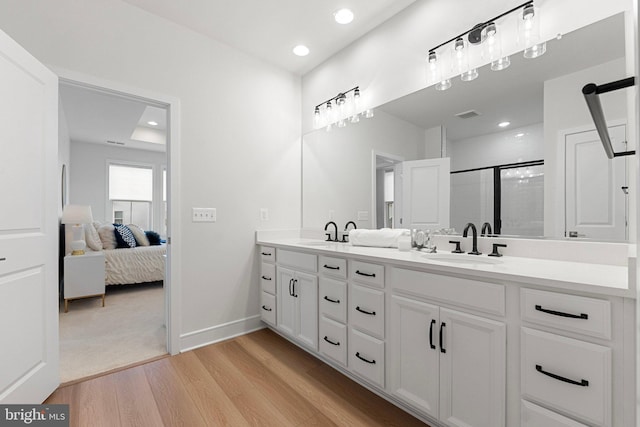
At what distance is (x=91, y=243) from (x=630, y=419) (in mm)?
5045

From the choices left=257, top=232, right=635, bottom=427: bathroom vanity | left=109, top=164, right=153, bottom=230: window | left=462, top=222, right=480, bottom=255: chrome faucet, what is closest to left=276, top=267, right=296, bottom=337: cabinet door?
left=257, top=232, right=635, bottom=427: bathroom vanity

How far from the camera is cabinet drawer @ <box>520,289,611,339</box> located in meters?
0.99

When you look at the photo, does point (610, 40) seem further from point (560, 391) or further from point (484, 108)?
point (560, 391)

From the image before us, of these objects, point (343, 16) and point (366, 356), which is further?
point (343, 16)

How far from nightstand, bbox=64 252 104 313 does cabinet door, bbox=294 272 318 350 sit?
2.69m

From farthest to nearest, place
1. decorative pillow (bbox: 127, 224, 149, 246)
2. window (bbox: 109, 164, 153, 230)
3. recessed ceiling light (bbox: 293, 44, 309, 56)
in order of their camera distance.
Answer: window (bbox: 109, 164, 153, 230) → decorative pillow (bbox: 127, 224, 149, 246) → recessed ceiling light (bbox: 293, 44, 309, 56)

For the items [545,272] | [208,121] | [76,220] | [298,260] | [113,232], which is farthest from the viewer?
[113,232]

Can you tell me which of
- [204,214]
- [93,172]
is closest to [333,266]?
[204,214]

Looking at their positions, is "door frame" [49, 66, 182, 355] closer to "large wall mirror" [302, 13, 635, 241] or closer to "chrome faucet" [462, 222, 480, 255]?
"large wall mirror" [302, 13, 635, 241]

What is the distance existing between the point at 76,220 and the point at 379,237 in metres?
3.68

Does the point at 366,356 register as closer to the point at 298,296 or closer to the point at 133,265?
the point at 298,296

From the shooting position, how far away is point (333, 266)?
1.96m

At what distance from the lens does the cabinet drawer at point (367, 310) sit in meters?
1.67

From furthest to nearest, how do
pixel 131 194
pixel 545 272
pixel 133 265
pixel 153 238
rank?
pixel 131 194
pixel 153 238
pixel 133 265
pixel 545 272
